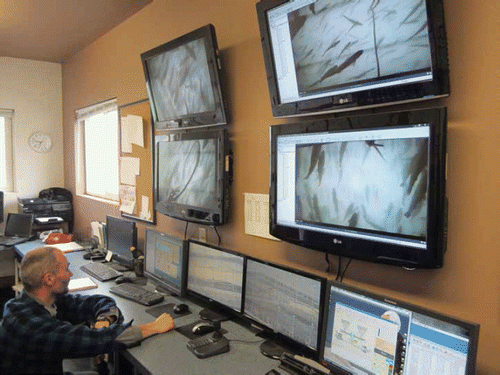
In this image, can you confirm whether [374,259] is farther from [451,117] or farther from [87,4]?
[87,4]

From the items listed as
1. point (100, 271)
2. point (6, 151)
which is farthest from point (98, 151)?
point (100, 271)

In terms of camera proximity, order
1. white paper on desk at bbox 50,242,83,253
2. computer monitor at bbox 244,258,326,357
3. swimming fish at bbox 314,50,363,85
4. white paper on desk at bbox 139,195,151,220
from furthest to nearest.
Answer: white paper on desk at bbox 50,242,83,253 → white paper on desk at bbox 139,195,151,220 → computer monitor at bbox 244,258,326,357 → swimming fish at bbox 314,50,363,85

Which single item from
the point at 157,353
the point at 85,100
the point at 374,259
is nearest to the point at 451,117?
the point at 374,259

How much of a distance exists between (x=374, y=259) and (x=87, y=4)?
9.05ft

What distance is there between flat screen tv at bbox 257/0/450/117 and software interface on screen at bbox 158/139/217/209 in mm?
585

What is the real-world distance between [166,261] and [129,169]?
1.13 metres

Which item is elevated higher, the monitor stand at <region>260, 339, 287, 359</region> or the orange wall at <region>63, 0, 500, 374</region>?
the orange wall at <region>63, 0, 500, 374</region>

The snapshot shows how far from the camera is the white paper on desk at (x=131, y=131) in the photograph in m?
3.09

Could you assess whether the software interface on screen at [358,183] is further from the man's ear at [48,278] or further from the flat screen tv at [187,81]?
the man's ear at [48,278]

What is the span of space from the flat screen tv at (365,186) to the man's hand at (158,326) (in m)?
0.65

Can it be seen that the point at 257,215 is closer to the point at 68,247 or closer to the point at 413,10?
the point at 413,10

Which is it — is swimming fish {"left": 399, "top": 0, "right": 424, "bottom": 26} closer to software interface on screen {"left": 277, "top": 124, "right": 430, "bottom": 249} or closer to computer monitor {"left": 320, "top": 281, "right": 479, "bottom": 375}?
software interface on screen {"left": 277, "top": 124, "right": 430, "bottom": 249}

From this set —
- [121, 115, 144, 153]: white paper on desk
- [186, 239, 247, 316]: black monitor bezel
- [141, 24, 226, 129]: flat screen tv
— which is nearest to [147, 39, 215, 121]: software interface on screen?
[141, 24, 226, 129]: flat screen tv

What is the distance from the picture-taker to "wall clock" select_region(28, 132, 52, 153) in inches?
185
